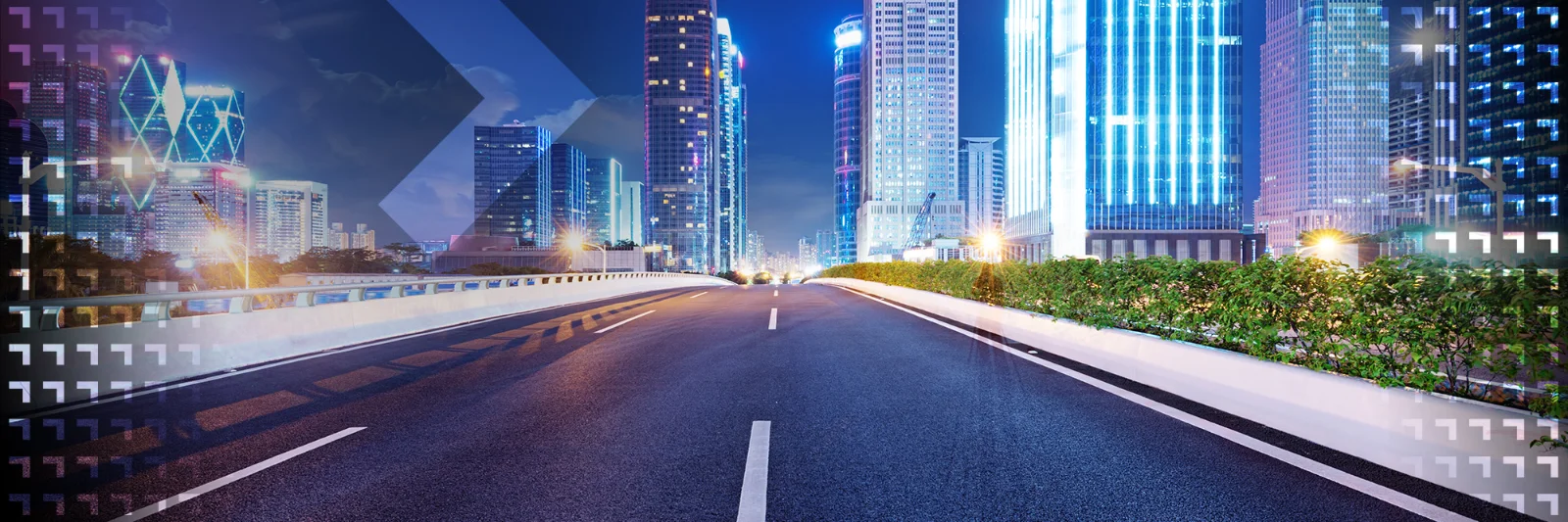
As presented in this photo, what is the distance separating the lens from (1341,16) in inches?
7018

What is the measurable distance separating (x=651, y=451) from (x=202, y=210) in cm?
6883

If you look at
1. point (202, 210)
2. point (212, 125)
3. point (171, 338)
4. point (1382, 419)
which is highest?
point (212, 125)

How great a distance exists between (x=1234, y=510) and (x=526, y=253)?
145 m

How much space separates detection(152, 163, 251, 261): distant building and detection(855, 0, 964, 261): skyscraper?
151m

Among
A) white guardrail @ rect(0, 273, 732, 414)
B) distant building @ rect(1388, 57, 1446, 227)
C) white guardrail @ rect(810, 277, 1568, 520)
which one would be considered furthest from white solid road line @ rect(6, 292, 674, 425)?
distant building @ rect(1388, 57, 1446, 227)

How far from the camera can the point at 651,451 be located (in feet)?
14.8

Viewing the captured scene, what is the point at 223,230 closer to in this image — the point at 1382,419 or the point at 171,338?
the point at 171,338

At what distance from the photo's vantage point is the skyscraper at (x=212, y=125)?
54188mm

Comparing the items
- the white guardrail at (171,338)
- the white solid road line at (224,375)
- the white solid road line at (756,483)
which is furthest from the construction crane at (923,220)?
the white solid road line at (756,483)

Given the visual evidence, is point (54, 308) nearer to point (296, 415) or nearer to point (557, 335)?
point (296, 415)

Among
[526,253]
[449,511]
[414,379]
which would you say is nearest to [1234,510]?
[449,511]

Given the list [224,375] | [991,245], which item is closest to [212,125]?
[224,375]

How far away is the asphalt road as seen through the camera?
11.4ft

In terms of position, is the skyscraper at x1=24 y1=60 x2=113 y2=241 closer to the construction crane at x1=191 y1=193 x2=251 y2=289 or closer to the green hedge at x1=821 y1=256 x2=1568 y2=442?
the construction crane at x1=191 y1=193 x2=251 y2=289
